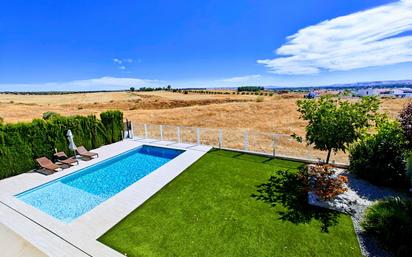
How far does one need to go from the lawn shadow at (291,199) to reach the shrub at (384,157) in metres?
2.52

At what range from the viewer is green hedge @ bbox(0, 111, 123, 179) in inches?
376

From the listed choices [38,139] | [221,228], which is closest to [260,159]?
[221,228]

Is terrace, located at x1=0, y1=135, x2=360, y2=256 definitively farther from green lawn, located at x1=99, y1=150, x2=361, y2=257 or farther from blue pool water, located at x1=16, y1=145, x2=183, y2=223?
blue pool water, located at x1=16, y1=145, x2=183, y2=223

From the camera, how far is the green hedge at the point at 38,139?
9.55 metres

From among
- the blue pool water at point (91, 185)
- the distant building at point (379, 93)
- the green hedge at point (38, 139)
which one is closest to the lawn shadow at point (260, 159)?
the blue pool water at point (91, 185)

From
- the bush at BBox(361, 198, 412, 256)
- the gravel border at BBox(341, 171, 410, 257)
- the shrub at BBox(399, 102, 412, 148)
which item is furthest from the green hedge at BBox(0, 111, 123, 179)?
the shrub at BBox(399, 102, 412, 148)

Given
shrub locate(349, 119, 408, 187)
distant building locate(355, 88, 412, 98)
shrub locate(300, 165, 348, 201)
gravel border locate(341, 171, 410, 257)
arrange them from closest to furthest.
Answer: gravel border locate(341, 171, 410, 257), shrub locate(300, 165, 348, 201), shrub locate(349, 119, 408, 187), distant building locate(355, 88, 412, 98)

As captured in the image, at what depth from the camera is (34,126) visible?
34.0 feet

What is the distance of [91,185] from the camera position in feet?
30.7

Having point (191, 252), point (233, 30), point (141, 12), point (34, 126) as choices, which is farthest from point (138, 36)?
point (191, 252)

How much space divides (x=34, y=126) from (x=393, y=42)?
2038 centimetres

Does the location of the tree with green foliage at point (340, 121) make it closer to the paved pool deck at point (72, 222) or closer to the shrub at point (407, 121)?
the shrub at point (407, 121)

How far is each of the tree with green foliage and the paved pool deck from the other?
235 inches

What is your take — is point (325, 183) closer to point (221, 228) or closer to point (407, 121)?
point (407, 121)
